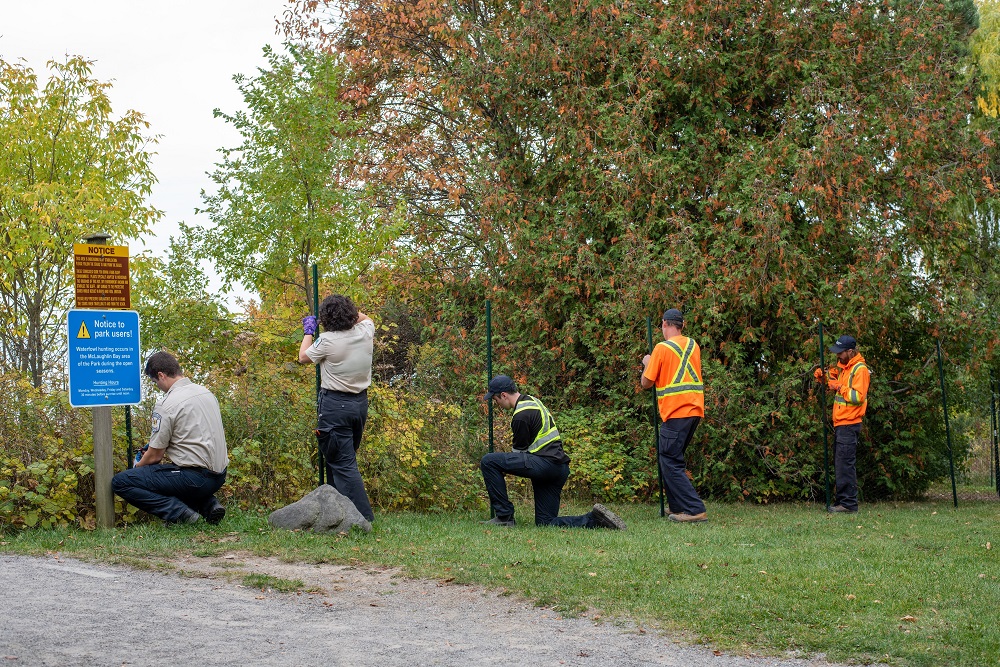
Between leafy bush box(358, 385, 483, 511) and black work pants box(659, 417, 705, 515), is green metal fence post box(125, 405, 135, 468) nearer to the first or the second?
leafy bush box(358, 385, 483, 511)

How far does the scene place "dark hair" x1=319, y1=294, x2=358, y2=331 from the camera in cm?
885

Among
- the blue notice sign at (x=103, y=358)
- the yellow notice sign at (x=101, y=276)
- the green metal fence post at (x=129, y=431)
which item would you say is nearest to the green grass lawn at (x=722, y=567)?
the green metal fence post at (x=129, y=431)

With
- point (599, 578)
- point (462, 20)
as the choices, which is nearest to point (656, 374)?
point (599, 578)

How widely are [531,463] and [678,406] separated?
1.87m

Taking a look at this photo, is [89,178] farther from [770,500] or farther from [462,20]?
[770,500]

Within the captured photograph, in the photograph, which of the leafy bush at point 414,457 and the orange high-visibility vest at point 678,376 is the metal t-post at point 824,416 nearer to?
the orange high-visibility vest at point 678,376

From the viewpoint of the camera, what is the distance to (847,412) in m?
11.8

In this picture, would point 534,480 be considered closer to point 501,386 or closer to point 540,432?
point 540,432

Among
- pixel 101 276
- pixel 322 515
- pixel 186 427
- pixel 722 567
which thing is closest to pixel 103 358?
pixel 101 276

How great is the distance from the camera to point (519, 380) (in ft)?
50.6

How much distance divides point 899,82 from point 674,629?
441 inches

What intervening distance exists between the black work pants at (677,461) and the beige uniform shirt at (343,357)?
10.8ft

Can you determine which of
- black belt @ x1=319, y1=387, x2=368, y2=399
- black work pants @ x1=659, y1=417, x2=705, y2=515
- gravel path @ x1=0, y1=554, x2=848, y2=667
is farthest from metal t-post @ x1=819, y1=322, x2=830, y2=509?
gravel path @ x1=0, y1=554, x2=848, y2=667

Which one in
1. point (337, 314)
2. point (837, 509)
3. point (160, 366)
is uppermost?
point (337, 314)
